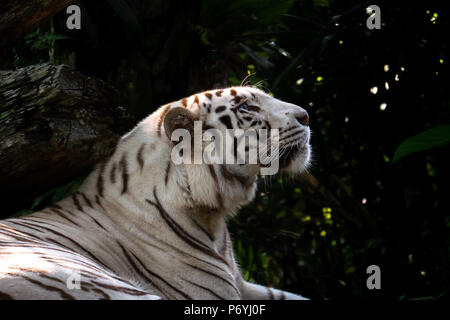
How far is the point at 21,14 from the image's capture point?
8.29ft

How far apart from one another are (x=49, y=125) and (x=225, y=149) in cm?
86

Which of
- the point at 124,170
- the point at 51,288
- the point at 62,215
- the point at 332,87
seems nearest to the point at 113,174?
the point at 124,170

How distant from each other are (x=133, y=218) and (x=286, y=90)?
1.97 metres

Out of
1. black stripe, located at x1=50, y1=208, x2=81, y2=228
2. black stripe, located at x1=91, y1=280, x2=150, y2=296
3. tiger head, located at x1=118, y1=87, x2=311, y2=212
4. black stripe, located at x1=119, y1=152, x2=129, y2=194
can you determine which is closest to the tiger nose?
tiger head, located at x1=118, y1=87, x2=311, y2=212

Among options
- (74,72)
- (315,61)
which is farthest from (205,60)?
(74,72)

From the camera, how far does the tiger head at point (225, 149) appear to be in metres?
2.63

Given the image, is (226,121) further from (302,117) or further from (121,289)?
(121,289)

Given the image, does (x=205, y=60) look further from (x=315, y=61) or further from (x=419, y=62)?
(x=419, y=62)

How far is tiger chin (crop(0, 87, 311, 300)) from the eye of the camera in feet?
7.97

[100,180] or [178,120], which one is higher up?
[178,120]

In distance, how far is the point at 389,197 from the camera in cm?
428

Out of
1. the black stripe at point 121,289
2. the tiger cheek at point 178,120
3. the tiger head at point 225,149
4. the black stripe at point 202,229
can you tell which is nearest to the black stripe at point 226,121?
the tiger head at point 225,149

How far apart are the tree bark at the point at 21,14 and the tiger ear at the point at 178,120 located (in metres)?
0.71

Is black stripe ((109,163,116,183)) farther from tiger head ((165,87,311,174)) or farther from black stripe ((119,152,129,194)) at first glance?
tiger head ((165,87,311,174))
